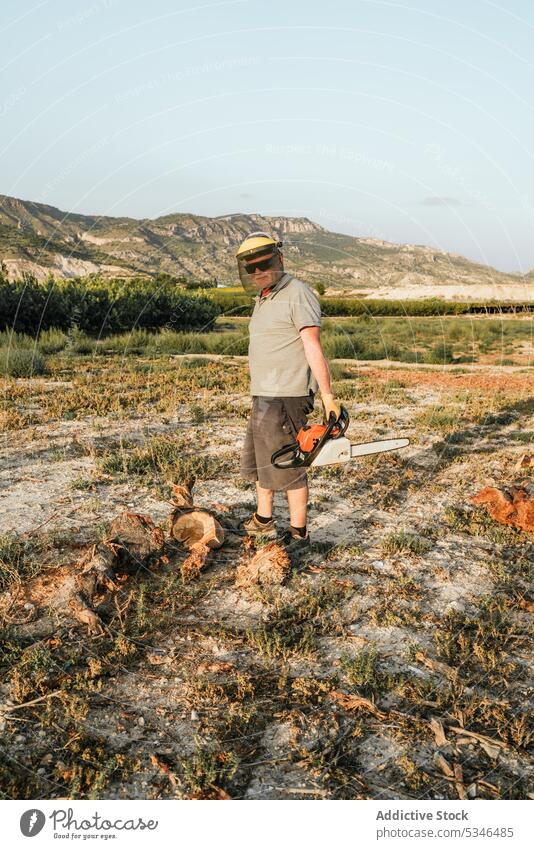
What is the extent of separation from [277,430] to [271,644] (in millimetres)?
1635

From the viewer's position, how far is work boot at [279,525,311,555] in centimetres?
490

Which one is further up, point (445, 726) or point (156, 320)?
point (156, 320)

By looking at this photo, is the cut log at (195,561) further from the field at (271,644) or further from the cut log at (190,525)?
the cut log at (190,525)

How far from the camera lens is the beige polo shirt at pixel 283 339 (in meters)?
4.25

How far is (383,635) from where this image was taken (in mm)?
3875

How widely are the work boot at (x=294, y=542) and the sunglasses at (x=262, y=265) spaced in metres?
2.19

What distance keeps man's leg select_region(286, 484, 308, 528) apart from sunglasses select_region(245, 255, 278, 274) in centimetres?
177

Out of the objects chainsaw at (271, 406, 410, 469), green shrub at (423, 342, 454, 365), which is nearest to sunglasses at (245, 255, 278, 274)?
chainsaw at (271, 406, 410, 469)

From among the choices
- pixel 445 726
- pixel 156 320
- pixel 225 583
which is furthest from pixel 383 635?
pixel 156 320

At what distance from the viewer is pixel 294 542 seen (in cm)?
491

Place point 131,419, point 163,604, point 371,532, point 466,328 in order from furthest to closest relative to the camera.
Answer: point 466,328 < point 131,419 < point 371,532 < point 163,604

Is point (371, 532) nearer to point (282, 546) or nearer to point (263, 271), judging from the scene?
point (282, 546)

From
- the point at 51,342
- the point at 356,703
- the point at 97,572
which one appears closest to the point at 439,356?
the point at 51,342

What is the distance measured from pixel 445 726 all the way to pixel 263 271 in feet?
10.6
